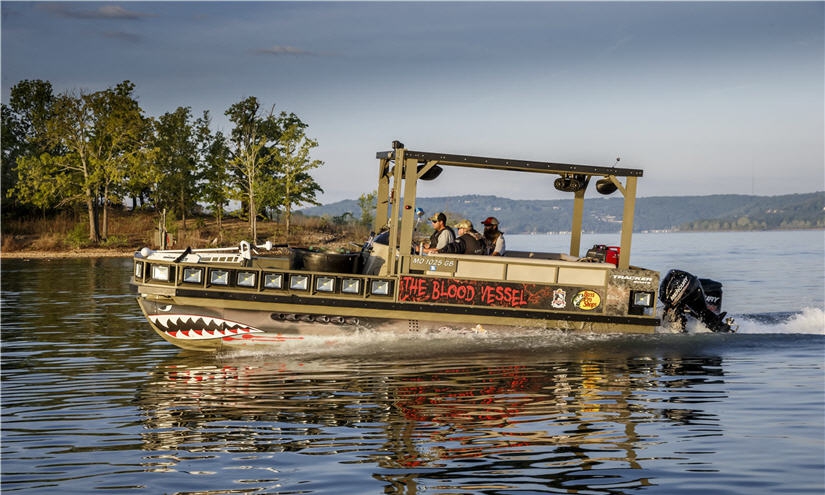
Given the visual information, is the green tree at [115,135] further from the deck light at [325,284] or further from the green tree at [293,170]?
the deck light at [325,284]

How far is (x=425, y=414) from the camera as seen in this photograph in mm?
10062

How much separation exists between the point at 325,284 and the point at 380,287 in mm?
853

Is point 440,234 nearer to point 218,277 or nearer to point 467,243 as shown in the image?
point 467,243

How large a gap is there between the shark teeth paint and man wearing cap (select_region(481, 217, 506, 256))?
4133mm

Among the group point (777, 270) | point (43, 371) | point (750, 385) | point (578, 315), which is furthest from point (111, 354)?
point (777, 270)

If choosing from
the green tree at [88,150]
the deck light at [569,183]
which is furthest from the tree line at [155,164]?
the deck light at [569,183]

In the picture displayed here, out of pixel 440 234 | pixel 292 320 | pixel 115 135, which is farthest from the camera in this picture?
pixel 115 135

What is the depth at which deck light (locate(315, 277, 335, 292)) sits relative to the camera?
13.8m

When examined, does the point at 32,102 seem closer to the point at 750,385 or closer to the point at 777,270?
the point at 777,270

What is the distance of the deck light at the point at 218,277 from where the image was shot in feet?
44.8

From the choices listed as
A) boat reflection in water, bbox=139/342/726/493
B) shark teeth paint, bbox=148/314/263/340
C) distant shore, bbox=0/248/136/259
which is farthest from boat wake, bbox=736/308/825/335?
distant shore, bbox=0/248/136/259

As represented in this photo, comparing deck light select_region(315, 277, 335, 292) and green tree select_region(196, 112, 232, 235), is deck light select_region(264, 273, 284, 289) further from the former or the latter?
green tree select_region(196, 112, 232, 235)

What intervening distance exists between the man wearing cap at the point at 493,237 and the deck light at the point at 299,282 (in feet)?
10.7

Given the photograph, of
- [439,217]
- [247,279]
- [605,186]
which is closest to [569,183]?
[605,186]
